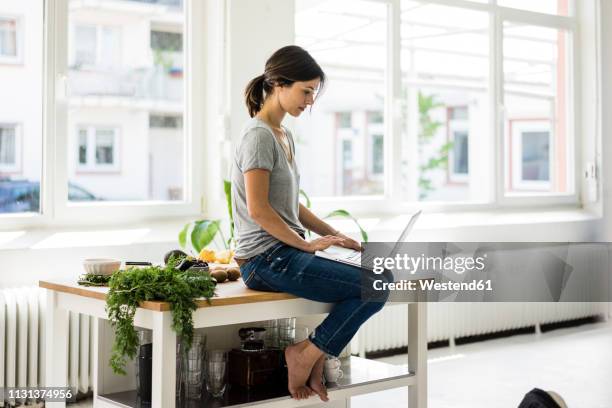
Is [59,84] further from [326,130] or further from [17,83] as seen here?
[326,130]

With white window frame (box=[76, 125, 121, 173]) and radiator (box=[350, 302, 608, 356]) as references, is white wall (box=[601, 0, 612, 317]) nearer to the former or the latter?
radiator (box=[350, 302, 608, 356])

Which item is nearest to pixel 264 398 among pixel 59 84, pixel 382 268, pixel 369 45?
pixel 382 268

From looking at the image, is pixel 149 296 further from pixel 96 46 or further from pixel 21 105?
pixel 96 46

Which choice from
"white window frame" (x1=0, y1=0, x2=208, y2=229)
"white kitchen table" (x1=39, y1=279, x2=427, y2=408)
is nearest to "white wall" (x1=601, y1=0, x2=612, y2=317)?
"white window frame" (x1=0, y1=0, x2=208, y2=229)

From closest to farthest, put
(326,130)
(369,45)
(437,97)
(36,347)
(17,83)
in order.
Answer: (36,347) → (17,83) → (369,45) → (437,97) → (326,130)

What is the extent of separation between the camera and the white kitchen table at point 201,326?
2307 millimetres

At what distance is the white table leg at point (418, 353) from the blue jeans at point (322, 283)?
0.37 m

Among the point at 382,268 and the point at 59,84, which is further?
the point at 59,84

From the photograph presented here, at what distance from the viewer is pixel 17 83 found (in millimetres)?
3613

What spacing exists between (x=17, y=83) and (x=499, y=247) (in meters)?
3.00

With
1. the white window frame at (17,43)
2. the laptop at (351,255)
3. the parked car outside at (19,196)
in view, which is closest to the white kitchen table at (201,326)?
the laptop at (351,255)

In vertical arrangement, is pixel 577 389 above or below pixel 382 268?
below

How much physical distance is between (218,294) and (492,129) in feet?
11.2

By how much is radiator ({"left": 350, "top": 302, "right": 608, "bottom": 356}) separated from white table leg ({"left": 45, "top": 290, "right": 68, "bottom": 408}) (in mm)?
1875
